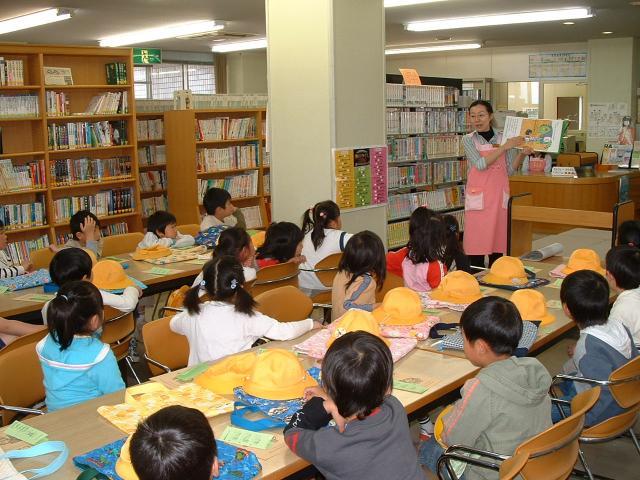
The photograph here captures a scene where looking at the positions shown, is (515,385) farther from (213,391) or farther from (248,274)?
(248,274)

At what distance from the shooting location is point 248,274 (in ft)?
14.5

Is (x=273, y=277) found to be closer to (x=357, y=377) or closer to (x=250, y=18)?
(x=357, y=377)

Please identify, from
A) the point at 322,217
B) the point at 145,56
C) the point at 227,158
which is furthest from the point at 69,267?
the point at 145,56

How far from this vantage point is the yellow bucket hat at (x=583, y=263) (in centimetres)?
439

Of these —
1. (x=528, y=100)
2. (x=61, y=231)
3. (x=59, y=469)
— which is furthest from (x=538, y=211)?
(x=528, y=100)

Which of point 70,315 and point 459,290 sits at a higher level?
point 70,315

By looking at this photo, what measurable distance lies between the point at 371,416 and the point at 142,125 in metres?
7.67

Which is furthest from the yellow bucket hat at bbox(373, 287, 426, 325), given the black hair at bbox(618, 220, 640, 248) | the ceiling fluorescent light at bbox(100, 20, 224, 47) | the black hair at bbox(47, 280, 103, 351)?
the ceiling fluorescent light at bbox(100, 20, 224, 47)

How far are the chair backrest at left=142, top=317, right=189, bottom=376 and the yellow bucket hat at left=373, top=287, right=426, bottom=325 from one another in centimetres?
93

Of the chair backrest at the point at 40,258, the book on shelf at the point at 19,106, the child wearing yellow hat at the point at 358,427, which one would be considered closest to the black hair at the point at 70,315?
the child wearing yellow hat at the point at 358,427

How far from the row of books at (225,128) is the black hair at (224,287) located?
5860 millimetres

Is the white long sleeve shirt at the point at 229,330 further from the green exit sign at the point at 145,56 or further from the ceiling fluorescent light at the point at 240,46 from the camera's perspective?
the ceiling fluorescent light at the point at 240,46

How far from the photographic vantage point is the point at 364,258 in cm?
390

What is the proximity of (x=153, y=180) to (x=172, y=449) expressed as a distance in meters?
8.09
